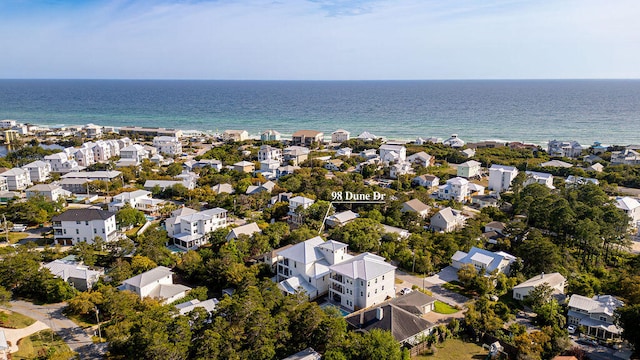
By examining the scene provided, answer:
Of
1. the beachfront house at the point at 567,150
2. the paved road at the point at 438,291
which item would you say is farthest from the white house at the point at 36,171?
the beachfront house at the point at 567,150

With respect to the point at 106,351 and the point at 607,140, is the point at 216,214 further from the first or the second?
the point at 607,140

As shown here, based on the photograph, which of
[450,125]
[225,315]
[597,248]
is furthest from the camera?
[450,125]

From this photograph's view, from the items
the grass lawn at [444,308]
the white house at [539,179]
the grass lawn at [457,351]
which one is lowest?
the grass lawn at [457,351]

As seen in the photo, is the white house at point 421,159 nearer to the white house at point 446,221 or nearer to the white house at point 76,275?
the white house at point 446,221

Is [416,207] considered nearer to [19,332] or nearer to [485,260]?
[485,260]

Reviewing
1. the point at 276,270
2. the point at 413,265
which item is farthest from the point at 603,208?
the point at 276,270

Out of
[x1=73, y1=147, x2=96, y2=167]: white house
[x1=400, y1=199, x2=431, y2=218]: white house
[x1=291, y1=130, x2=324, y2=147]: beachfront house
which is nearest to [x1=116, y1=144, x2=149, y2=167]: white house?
[x1=73, y1=147, x2=96, y2=167]: white house

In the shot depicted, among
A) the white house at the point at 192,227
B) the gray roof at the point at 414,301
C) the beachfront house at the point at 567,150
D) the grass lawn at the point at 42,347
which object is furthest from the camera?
the beachfront house at the point at 567,150

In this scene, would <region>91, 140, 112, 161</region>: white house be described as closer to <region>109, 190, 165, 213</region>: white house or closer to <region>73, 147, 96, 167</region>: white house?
<region>73, 147, 96, 167</region>: white house
